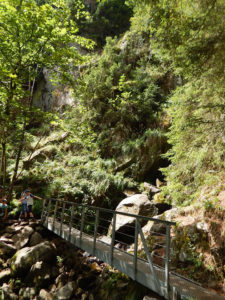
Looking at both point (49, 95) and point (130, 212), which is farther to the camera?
point (49, 95)

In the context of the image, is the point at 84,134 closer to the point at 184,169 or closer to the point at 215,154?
the point at 184,169

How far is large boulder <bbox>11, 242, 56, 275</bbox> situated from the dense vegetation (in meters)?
3.76

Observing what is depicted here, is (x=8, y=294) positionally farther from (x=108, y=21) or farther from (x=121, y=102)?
(x=108, y=21)

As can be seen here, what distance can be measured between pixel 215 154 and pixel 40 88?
22.0 m

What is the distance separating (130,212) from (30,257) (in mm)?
4393

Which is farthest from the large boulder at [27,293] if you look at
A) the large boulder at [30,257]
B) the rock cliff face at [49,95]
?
the rock cliff face at [49,95]

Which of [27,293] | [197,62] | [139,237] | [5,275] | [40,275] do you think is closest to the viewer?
[197,62]

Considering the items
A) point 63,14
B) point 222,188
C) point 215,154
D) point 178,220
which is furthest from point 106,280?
point 63,14

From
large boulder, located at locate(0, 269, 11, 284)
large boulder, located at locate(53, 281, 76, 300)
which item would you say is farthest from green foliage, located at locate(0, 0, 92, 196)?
large boulder, located at locate(53, 281, 76, 300)

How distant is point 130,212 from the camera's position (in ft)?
29.3

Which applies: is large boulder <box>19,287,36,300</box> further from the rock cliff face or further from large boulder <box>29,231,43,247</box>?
the rock cliff face

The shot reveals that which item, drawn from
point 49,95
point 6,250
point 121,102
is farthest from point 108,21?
point 6,250

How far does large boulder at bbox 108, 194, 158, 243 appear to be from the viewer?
822 cm

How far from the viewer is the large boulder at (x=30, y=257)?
656 cm
